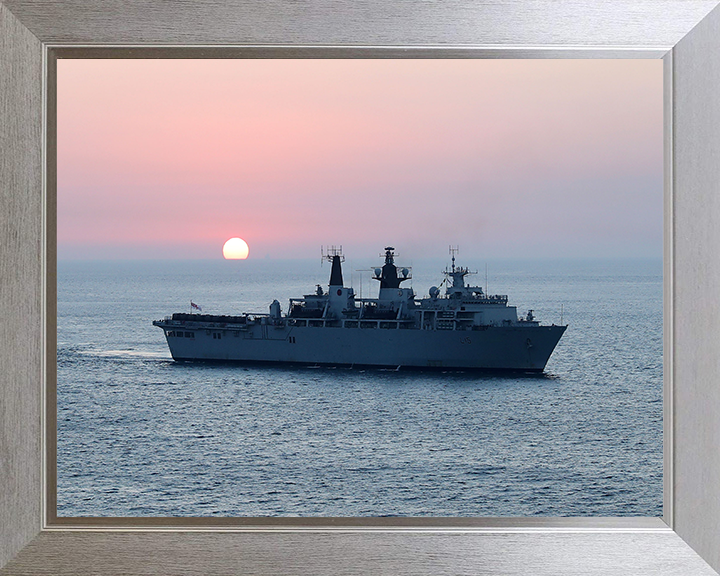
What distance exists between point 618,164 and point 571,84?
336 centimetres

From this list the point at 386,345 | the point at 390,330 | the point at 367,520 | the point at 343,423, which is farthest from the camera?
the point at 343,423

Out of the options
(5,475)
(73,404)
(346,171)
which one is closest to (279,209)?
(346,171)

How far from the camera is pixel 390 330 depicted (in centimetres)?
1221

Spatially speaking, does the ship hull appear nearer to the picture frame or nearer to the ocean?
the ocean

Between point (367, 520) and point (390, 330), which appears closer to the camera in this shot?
point (367, 520)

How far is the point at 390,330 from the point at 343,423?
5350 millimetres

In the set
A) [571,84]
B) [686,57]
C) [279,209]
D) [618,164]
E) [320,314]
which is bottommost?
[320,314]

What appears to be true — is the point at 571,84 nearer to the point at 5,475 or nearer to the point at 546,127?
the point at 546,127

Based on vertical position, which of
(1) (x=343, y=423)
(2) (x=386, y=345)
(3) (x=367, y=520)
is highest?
(3) (x=367, y=520)

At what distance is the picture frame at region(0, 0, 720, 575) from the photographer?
1.05 m

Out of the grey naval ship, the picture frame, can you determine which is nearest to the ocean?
the grey naval ship

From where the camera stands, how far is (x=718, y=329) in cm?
104

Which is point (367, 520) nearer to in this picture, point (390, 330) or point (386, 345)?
point (390, 330)

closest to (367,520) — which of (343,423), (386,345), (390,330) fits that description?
(390,330)
